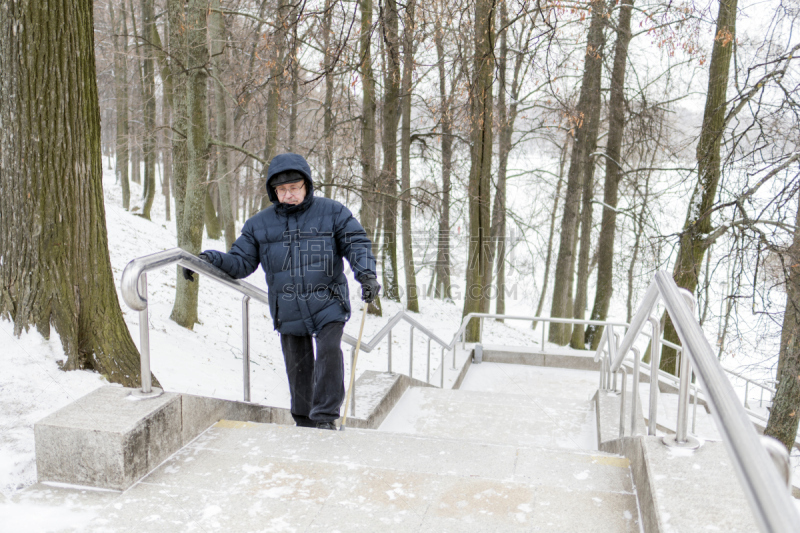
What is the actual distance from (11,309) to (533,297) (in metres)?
25.9

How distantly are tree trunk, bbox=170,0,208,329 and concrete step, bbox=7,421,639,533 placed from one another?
6.08 m

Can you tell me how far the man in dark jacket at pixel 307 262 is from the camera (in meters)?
3.44

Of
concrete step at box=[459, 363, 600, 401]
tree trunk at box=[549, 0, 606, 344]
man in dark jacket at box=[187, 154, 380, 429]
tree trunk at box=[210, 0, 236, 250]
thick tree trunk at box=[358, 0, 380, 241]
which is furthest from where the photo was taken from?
thick tree trunk at box=[358, 0, 380, 241]

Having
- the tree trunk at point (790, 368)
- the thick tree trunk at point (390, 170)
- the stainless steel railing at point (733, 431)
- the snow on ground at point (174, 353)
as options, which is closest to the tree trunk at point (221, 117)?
the snow on ground at point (174, 353)

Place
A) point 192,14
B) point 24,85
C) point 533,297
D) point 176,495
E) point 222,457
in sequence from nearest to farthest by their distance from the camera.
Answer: point 176,495, point 222,457, point 24,85, point 192,14, point 533,297

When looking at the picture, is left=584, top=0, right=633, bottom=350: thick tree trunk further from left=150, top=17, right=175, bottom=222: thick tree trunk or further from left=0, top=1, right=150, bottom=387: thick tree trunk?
left=0, top=1, right=150, bottom=387: thick tree trunk

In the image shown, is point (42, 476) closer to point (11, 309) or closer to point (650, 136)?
point (11, 309)

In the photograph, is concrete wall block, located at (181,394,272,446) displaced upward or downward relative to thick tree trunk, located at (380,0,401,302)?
downward

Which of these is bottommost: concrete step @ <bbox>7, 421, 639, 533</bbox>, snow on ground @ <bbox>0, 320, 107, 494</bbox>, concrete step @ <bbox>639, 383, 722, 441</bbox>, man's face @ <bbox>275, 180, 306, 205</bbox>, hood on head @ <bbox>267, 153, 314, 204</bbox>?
concrete step @ <bbox>639, 383, 722, 441</bbox>

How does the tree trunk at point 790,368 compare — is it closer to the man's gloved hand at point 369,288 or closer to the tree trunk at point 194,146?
the man's gloved hand at point 369,288

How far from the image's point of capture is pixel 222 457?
2.81 meters

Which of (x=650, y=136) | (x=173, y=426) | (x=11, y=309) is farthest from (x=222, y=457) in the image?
(x=650, y=136)

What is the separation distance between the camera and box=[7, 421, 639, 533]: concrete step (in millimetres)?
2283

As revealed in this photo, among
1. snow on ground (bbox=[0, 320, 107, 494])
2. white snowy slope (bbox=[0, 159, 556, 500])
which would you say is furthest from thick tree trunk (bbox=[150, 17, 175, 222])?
snow on ground (bbox=[0, 320, 107, 494])
